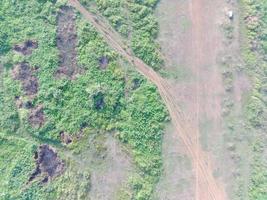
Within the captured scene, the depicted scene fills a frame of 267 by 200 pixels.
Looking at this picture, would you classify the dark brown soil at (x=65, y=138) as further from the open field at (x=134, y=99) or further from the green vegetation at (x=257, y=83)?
the green vegetation at (x=257, y=83)

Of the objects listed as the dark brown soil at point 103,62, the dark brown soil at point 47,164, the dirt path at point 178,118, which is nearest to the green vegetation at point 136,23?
the dirt path at point 178,118

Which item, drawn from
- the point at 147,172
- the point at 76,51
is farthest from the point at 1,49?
the point at 147,172

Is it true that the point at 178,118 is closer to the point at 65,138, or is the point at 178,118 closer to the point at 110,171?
the point at 110,171

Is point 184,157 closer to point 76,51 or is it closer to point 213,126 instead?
point 213,126

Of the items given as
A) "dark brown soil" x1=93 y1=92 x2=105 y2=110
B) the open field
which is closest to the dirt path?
the open field

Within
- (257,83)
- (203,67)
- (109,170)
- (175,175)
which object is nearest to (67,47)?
(109,170)

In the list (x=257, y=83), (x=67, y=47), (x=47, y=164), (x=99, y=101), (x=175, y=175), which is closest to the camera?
(x=47, y=164)
